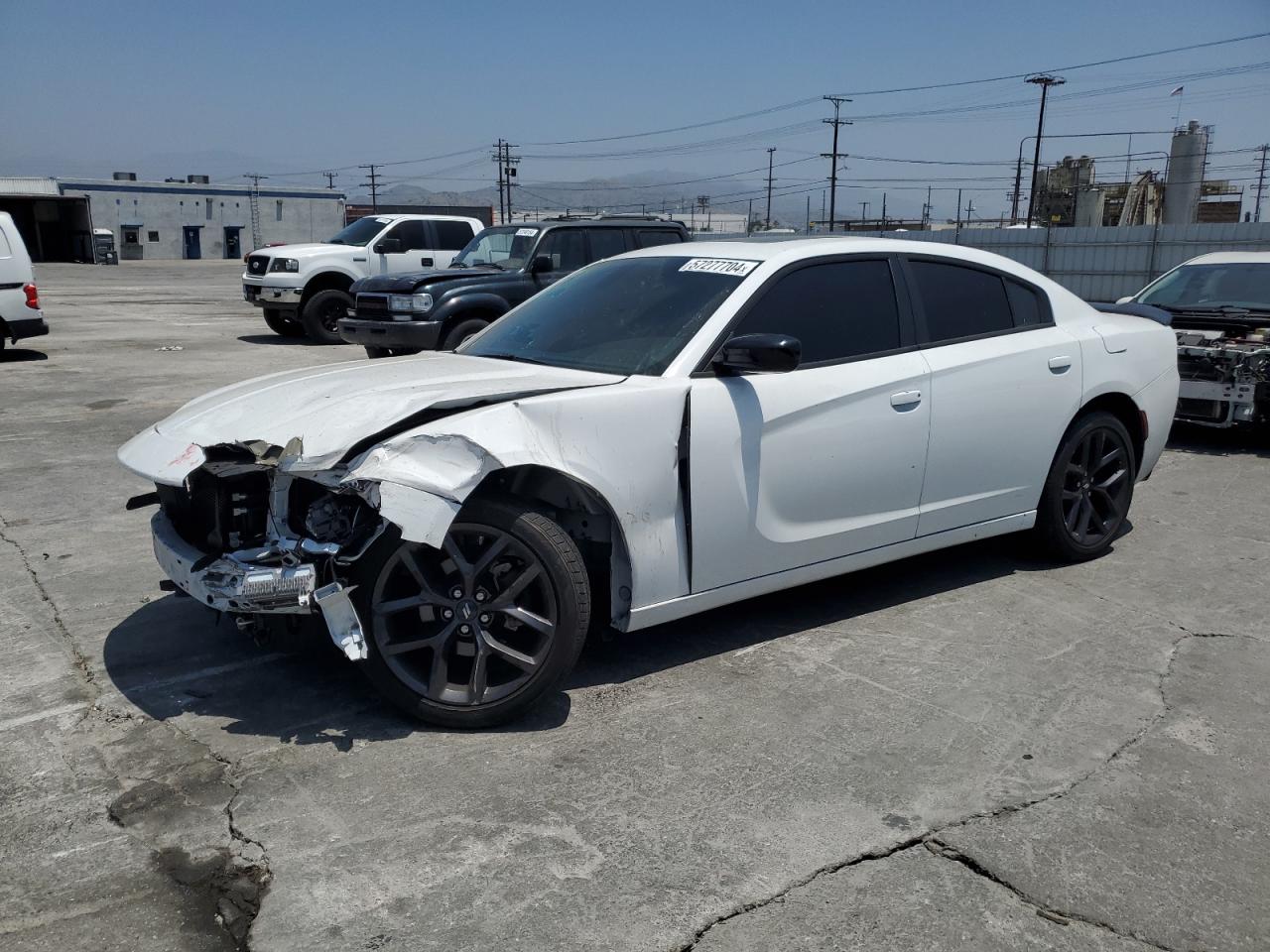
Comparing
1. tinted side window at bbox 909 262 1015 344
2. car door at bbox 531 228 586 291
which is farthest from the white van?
tinted side window at bbox 909 262 1015 344

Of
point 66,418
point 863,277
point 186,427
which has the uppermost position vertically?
point 863,277

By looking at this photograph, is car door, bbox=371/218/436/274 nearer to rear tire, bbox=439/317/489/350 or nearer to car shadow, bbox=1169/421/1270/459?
rear tire, bbox=439/317/489/350

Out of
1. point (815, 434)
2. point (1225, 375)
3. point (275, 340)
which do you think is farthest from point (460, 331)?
point (815, 434)

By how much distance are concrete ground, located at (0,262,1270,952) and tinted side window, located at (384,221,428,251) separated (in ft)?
44.4

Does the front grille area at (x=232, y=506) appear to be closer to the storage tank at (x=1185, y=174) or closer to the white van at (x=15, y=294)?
the white van at (x=15, y=294)

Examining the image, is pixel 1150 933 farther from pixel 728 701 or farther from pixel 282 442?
pixel 282 442

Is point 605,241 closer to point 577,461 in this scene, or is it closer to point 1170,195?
point 577,461

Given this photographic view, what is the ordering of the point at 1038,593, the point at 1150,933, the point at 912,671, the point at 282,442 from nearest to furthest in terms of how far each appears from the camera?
the point at 1150,933 → the point at 282,442 → the point at 912,671 → the point at 1038,593

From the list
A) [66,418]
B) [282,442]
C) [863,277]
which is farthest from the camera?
[66,418]

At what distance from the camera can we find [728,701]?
400 centimetres

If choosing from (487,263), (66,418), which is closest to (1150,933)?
(66,418)

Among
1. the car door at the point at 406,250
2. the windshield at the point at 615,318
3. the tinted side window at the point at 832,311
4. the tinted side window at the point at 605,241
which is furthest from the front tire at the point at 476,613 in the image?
the car door at the point at 406,250

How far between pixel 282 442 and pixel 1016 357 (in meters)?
3.45

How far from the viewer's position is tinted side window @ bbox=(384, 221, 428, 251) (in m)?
18.2
